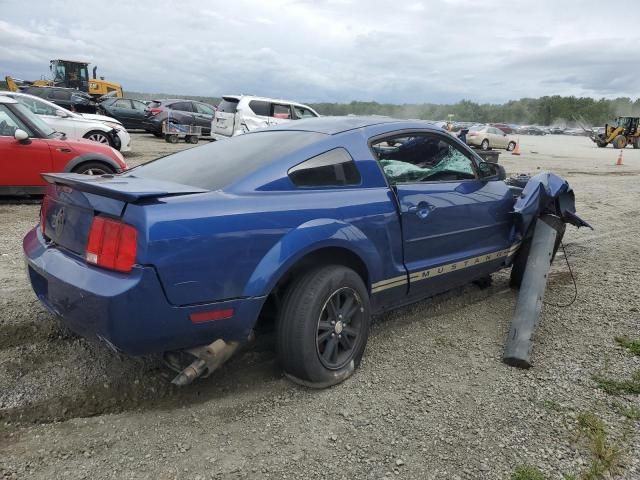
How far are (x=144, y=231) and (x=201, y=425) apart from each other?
1068mm

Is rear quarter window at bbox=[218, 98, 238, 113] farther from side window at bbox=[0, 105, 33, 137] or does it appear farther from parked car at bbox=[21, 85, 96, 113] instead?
side window at bbox=[0, 105, 33, 137]

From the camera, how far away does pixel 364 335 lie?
317 centimetres

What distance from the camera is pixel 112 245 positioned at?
236cm

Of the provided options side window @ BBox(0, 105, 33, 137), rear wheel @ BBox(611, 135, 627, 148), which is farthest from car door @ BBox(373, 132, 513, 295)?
rear wheel @ BBox(611, 135, 627, 148)

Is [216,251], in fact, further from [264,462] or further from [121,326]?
[264,462]

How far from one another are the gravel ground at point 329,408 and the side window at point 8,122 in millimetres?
3782

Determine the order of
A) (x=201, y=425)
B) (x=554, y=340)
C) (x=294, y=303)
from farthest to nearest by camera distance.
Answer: (x=554, y=340), (x=294, y=303), (x=201, y=425)

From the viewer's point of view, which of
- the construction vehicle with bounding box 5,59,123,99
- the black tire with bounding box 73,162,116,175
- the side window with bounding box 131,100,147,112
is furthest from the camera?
the construction vehicle with bounding box 5,59,123,99

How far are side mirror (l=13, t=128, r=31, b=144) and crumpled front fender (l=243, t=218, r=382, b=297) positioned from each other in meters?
5.81

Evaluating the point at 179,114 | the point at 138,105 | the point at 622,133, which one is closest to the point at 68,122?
the point at 179,114

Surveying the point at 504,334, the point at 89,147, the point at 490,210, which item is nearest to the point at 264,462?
the point at 504,334

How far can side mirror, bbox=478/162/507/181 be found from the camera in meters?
4.22

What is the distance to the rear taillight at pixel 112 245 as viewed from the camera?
230cm

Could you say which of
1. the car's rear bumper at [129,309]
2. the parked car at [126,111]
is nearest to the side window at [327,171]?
the car's rear bumper at [129,309]
